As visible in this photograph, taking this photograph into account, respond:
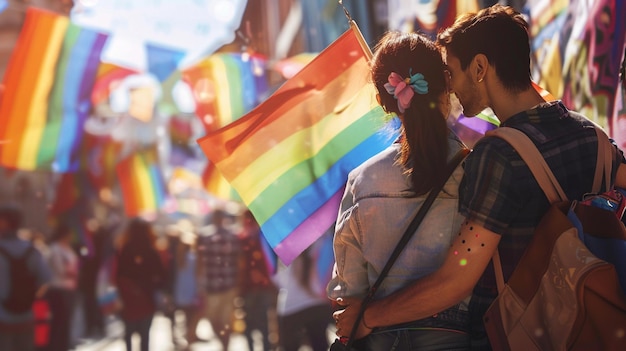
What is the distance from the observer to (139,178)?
9.52 m

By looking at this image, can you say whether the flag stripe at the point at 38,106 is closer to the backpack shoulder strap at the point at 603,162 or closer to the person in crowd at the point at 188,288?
the person in crowd at the point at 188,288

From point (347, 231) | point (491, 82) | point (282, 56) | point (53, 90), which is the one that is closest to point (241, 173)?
point (347, 231)

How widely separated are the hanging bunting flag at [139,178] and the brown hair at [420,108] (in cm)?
751

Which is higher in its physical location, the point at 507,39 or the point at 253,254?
the point at 507,39

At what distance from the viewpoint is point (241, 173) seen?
3262 millimetres

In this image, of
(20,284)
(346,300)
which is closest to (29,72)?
(20,284)

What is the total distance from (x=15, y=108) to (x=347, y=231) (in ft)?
19.2

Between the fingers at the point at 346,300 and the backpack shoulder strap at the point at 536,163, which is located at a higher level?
the backpack shoulder strap at the point at 536,163

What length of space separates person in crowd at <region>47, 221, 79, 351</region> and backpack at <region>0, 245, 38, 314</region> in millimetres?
511

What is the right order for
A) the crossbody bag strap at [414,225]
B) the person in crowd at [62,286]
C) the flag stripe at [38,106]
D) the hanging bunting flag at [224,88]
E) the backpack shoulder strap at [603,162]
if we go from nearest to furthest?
the backpack shoulder strap at [603,162] < the crossbody bag strap at [414,225] < the flag stripe at [38,106] < the hanging bunting flag at [224,88] < the person in crowd at [62,286]

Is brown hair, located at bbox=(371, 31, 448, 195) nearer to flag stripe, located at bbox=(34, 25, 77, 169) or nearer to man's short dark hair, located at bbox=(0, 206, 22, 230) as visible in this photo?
flag stripe, located at bbox=(34, 25, 77, 169)

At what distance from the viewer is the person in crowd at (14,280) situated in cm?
782

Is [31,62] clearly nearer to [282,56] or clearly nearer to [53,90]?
[53,90]

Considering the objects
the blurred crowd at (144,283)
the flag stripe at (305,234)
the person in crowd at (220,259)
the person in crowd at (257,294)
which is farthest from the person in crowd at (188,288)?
the flag stripe at (305,234)
